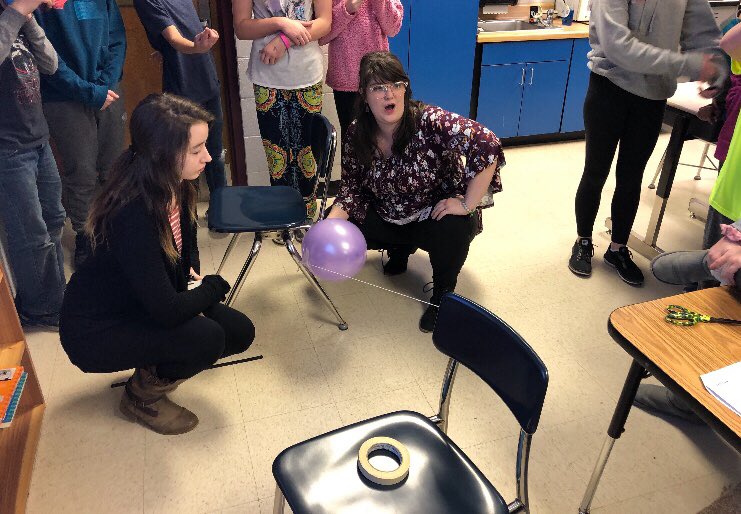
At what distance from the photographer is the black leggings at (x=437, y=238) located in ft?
7.42

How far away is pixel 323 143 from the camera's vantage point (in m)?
2.30

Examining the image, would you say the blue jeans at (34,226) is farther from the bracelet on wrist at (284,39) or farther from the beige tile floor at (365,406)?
the bracelet on wrist at (284,39)

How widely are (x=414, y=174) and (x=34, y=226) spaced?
140cm

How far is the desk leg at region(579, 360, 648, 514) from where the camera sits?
138 centimetres

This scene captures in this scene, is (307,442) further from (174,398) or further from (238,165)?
(238,165)

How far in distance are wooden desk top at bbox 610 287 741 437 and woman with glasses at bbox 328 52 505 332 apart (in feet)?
3.30

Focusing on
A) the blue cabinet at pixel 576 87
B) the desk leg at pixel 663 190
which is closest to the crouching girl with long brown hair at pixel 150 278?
the desk leg at pixel 663 190

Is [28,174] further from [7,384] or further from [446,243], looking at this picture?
[446,243]

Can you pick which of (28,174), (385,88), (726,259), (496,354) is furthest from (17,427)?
(726,259)

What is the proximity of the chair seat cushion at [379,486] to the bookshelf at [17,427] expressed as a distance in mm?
880

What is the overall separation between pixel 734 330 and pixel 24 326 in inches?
94.9

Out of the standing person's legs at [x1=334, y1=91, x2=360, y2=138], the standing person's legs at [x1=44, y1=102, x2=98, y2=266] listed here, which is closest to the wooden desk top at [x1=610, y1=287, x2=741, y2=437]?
the standing person's legs at [x1=334, y1=91, x2=360, y2=138]

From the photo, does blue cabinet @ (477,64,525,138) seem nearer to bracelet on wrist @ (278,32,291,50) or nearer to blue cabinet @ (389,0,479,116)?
blue cabinet @ (389,0,479,116)

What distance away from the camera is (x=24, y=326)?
2359 mm
